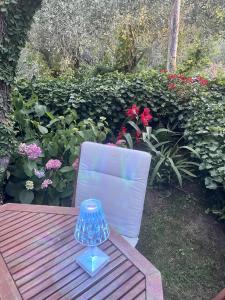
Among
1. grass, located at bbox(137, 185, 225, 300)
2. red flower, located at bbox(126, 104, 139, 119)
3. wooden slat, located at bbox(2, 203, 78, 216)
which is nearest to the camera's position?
wooden slat, located at bbox(2, 203, 78, 216)

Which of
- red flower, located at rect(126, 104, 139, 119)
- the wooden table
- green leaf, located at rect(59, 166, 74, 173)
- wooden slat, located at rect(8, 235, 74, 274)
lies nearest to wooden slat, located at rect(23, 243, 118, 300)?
the wooden table

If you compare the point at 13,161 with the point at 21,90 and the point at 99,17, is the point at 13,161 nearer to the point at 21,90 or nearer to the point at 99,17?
the point at 21,90

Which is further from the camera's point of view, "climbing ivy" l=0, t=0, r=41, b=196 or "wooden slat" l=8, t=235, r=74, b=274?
"climbing ivy" l=0, t=0, r=41, b=196

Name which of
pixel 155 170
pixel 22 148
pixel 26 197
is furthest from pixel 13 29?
pixel 155 170

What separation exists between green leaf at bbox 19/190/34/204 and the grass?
2.96ft

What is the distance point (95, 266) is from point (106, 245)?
6.3 inches

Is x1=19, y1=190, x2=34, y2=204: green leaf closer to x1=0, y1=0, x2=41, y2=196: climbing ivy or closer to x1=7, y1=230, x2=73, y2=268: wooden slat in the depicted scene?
x1=0, y1=0, x2=41, y2=196: climbing ivy

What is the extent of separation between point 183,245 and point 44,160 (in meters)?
1.30

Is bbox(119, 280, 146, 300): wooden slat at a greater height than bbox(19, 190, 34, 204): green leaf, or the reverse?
bbox(119, 280, 146, 300): wooden slat

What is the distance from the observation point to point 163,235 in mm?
2379

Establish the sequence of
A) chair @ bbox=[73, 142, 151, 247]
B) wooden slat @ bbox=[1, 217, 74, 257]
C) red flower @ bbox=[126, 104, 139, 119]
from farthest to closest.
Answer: red flower @ bbox=[126, 104, 139, 119] < chair @ bbox=[73, 142, 151, 247] < wooden slat @ bbox=[1, 217, 74, 257]

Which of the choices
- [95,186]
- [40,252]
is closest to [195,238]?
[95,186]

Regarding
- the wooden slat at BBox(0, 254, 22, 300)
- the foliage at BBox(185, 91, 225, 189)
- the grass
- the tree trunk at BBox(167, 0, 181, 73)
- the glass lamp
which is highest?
the tree trunk at BBox(167, 0, 181, 73)

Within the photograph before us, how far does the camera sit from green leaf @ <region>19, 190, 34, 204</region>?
216cm
